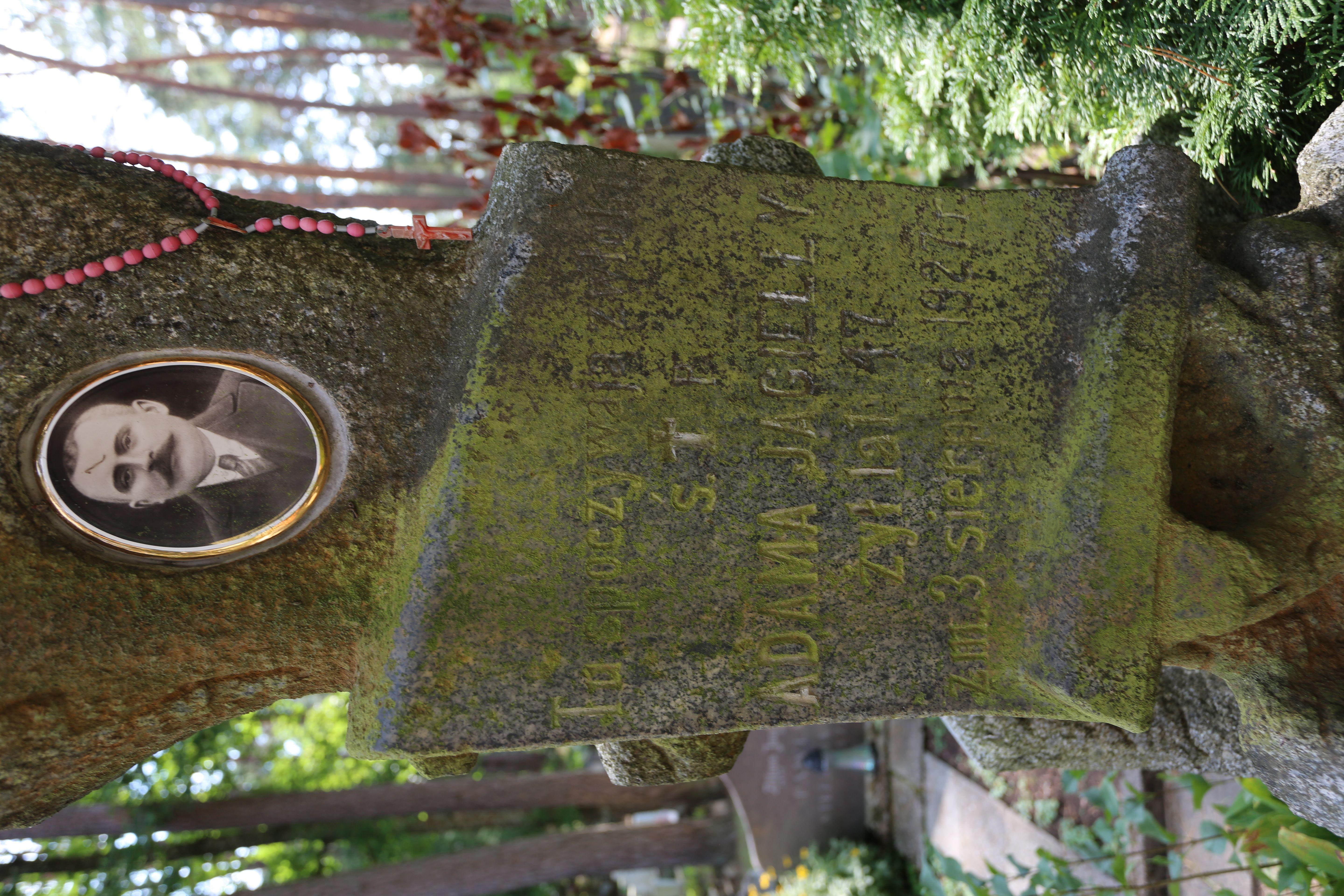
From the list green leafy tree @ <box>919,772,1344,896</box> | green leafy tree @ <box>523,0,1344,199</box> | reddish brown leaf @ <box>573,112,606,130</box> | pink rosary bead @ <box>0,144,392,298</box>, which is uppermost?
reddish brown leaf @ <box>573,112,606,130</box>

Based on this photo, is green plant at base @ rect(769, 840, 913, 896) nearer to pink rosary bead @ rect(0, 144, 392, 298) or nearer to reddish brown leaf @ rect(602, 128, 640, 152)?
reddish brown leaf @ rect(602, 128, 640, 152)

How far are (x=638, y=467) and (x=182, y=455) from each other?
80cm

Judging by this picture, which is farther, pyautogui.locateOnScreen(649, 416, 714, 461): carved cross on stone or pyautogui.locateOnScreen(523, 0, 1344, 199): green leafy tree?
pyautogui.locateOnScreen(523, 0, 1344, 199): green leafy tree

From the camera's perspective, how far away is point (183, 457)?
1.52 m

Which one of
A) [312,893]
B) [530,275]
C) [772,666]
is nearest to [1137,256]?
[772,666]

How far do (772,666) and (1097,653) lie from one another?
2.01 ft

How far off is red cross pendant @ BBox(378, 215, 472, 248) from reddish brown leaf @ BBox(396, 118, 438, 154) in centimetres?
259

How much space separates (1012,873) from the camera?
5.19 meters

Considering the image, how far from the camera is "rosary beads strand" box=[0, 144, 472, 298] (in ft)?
4.59

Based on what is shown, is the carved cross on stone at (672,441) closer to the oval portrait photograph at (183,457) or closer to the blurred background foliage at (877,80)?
the oval portrait photograph at (183,457)

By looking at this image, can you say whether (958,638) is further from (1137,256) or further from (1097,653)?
(1137,256)

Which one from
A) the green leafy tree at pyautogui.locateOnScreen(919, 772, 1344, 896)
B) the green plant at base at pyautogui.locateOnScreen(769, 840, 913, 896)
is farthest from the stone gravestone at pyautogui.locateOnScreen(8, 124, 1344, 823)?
the green plant at base at pyautogui.locateOnScreen(769, 840, 913, 896)

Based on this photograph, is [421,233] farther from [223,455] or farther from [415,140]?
[415,140]

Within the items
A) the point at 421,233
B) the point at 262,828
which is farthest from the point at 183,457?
the point at 262,828
